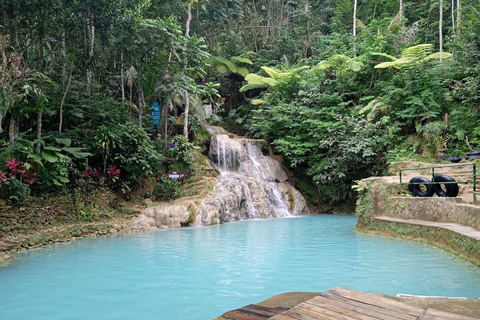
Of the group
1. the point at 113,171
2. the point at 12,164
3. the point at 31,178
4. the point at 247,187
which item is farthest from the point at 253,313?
the point at 247,187

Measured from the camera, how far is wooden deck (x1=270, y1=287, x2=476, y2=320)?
2.17 m

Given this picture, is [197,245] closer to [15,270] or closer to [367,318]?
[15,270]

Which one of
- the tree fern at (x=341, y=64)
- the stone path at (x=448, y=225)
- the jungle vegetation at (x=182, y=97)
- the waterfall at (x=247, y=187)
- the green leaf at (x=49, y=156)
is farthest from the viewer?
the tree fern at (x=341, y=64)

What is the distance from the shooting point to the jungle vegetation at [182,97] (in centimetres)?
995

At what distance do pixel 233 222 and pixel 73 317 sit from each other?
9.47m

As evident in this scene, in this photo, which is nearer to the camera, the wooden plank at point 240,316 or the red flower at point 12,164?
the wooden plank at point 240,316

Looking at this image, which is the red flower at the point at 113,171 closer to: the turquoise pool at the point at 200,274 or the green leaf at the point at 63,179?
the green leaf at the point at 63,179

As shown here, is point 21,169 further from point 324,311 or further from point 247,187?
point 324,311

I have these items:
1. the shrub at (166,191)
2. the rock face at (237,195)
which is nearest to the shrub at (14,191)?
the rock face at (237,195)

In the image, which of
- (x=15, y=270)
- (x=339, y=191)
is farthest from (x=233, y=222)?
(x=15, y=270)

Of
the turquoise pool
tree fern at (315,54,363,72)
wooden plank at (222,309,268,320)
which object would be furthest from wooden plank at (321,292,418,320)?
tree fern at (315,54,363,72)

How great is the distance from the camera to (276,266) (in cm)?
597

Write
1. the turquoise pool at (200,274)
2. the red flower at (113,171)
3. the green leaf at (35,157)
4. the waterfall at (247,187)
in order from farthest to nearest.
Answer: the waterfall at (247,187) → the red flower at (113,171) → the green leaf at (35,157) → the turquoise pool at (200,274)

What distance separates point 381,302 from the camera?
2.42m
